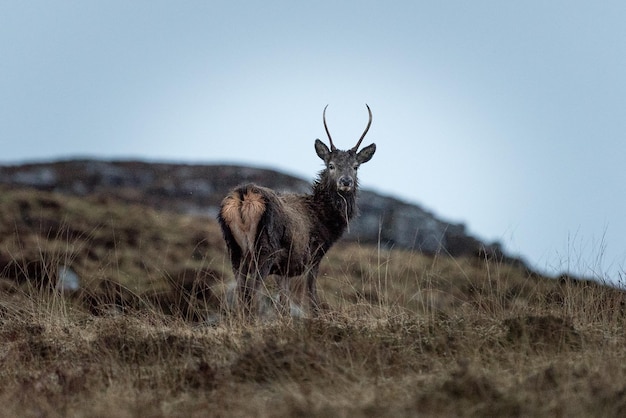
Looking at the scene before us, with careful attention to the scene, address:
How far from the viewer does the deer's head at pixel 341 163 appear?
11375 mm

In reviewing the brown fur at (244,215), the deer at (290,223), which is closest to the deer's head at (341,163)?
the deer at (290,223)

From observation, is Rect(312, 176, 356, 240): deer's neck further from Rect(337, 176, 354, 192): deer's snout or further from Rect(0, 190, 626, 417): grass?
Rect(0, 190, 626, 417): grass

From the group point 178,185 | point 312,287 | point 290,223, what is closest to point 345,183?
point 290,223

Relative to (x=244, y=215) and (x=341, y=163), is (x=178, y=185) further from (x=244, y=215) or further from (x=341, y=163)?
(x=244, y=215)

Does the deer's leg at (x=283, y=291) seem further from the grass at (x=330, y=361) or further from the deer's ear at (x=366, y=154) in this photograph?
the deer's ear at (x=366, y=154)

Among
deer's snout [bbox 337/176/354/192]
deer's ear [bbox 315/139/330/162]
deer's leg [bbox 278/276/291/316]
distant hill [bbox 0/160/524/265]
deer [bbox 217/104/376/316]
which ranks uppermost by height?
deer's ear [bbox 315/139/330/162]

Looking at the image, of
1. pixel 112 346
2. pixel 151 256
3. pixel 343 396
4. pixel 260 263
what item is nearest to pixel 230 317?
pixel 112 346

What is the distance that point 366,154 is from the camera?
38.9ft

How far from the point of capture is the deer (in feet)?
32.2

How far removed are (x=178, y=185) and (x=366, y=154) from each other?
46.0m

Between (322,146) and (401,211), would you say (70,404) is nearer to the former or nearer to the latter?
(322,146)

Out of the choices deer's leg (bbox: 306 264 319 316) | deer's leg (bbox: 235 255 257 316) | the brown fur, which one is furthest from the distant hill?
the brown fur

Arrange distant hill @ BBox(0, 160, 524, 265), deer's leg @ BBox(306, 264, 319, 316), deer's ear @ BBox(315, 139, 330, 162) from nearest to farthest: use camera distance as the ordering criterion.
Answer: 1. deer's leg @ BBox(306, 264, 319, 316)
2. deer's ear @ BBox(315, 139, 330, 162)
3. distant hill @ BBox(0, 160, 524, 265)

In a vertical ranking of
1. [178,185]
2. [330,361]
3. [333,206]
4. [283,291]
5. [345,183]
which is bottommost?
[178,185]
